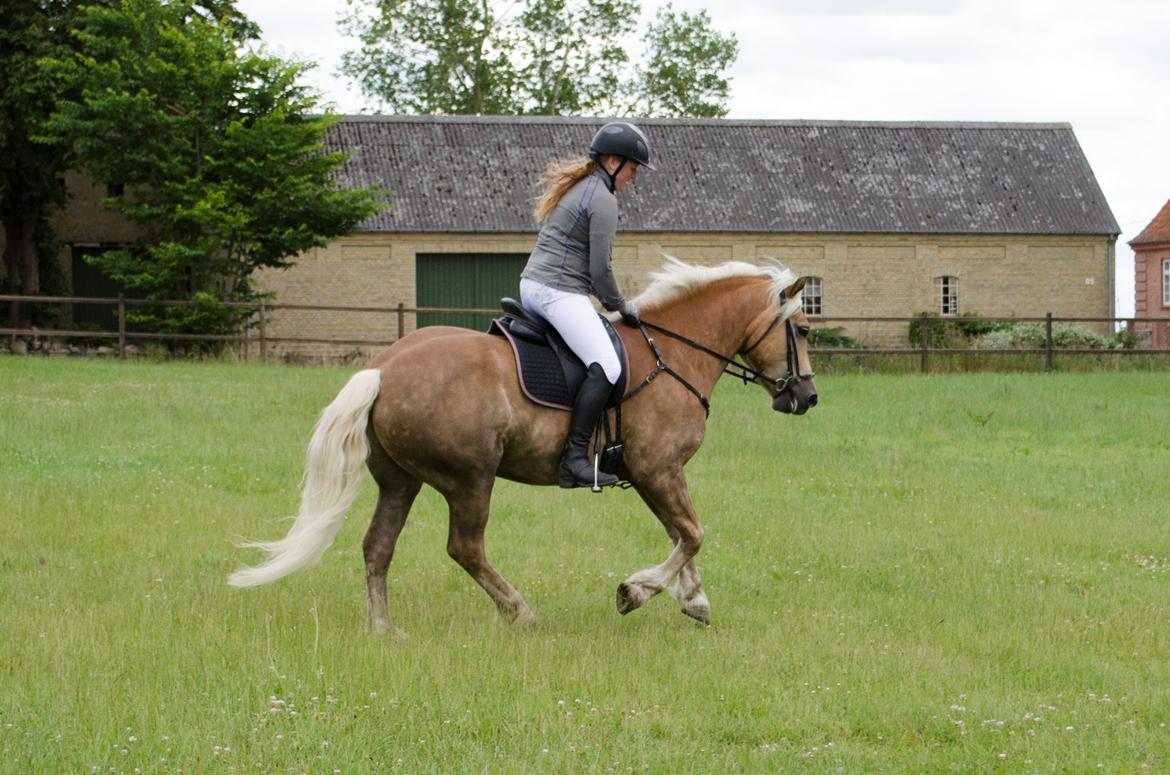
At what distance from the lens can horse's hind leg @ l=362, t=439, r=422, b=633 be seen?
25.1ft

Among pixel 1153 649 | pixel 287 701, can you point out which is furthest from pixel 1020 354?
pixel 287 701

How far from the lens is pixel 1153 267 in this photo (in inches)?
1957

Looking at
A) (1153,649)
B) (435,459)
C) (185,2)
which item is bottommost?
(1153,649)

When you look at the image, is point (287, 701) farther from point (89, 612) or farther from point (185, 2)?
point (185, 2)

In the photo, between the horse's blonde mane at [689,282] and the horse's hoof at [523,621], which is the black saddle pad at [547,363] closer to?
the horse's blonde mane at [689,282]

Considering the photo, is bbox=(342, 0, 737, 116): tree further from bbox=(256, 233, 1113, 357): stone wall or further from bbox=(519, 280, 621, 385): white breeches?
bbox=(519, 280, 621, 385): white breeches

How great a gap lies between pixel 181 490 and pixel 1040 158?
39458 mm

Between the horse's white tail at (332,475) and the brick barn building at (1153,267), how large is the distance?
45.6 metres

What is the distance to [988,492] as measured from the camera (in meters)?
12.9

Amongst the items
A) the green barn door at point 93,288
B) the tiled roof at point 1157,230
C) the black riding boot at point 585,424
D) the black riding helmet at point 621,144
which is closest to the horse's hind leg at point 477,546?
the black riding boot at point 585,424

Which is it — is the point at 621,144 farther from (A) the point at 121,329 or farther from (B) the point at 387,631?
(A) the point at 121,329

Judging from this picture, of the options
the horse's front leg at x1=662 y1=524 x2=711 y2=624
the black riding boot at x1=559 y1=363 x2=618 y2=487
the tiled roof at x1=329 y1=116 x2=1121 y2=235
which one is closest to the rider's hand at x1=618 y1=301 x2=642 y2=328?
the black riding boot at x1=559 y1=363 x2=618 y2=487

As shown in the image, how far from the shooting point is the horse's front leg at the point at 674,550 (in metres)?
7.57

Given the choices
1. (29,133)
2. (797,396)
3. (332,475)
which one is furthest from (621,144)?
(29,133)
